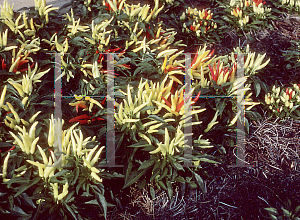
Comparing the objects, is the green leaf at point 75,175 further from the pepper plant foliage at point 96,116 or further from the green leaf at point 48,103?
the green leaf at point 48,103

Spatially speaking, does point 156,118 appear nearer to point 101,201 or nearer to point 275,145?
point 101,201

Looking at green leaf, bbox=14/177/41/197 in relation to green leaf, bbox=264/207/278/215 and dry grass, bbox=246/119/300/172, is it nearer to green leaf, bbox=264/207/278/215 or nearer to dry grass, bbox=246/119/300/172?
green leaf, bbox=264/207/278/215

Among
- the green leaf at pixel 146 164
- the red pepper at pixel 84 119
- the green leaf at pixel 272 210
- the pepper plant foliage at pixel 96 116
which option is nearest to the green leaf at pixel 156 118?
the pepper plant foliage at pixel 96 116

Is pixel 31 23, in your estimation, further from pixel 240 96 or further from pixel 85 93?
pixel 240 96

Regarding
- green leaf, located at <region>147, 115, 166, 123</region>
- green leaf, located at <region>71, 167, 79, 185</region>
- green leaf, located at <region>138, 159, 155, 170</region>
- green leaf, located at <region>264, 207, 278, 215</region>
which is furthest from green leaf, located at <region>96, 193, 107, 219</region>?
green leaf, located at <region>264, 207, 278, 215</region>

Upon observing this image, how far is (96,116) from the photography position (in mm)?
1873

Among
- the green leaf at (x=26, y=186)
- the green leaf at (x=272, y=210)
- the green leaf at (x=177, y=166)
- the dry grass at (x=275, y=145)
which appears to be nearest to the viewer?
the green leaf at (x=26, y=186)

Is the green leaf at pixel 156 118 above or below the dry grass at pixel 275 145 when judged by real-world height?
above

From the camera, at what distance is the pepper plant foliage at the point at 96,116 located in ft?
4.71

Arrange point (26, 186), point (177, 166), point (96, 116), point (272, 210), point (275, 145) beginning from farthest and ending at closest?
1. point (275, 145)
2. point (96, 116)
3. point (272, 210)
4. point (177, 166)
5. point (26, 186)

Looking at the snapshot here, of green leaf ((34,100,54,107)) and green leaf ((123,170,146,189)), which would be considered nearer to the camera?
green leaf ((123,170,146,189))

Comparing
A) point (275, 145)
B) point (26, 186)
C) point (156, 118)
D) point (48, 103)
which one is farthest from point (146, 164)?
point (275, 145)

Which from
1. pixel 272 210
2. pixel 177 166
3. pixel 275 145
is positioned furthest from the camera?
pixel 275 145

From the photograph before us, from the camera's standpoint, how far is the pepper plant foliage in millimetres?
1435
